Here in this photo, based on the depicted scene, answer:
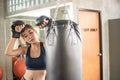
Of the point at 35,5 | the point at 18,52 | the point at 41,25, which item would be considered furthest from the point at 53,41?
the point at 35,5

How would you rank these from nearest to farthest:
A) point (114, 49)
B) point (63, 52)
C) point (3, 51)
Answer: point (63, 52) < point (3, 51) < point (114, 49)

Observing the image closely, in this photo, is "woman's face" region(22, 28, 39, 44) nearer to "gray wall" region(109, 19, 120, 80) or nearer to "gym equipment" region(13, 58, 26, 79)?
"gym equipment" region(13, 58, 26, 79)

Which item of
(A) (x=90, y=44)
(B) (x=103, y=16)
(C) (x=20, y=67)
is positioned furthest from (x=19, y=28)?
(B) (x=103, y=16)

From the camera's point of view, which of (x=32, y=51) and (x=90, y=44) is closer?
(x=32, y=51)

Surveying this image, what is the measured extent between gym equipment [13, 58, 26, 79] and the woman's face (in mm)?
581

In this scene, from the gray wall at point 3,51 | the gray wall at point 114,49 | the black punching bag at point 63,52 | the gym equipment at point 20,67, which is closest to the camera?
the black punching bag at point 63,52

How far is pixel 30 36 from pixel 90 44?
2.33 metres

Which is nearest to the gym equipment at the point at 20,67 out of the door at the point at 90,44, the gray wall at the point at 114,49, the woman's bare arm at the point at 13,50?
the woman's bare arm at the point at 13,50

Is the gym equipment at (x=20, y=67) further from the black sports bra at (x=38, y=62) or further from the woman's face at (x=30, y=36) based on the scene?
the woman's face at (x=30, y=36)

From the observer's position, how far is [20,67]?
159 inches

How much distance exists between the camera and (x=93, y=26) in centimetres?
538

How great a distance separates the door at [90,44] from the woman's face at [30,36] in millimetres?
1880

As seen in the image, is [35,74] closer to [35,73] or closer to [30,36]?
[35,73]

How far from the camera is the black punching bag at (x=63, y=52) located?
2279mm
